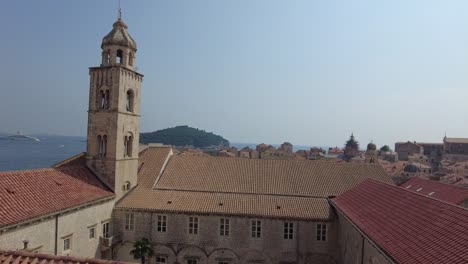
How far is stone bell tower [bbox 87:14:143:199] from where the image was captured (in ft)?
94.9

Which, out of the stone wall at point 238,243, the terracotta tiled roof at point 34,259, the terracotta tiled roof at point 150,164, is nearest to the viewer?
the terracotta tiled roof at point 34,259

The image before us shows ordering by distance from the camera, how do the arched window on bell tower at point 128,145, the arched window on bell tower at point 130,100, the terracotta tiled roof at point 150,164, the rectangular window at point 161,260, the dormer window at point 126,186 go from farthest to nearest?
1. the terracotta tiled roof at point 150,164
2. the arched window on bell tower at point 130,100
3. the arched window on bell tower at point 128,145
4. the dormer window at point 126,186
5. the rectangular window at point 161,260

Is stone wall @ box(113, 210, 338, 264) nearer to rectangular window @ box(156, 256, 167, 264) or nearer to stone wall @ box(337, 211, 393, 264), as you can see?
rectangular window @ box(156, 256, 167, 264)

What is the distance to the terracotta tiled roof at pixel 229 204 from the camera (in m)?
27.9

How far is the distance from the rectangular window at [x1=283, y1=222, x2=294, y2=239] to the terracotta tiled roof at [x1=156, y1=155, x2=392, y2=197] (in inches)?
136

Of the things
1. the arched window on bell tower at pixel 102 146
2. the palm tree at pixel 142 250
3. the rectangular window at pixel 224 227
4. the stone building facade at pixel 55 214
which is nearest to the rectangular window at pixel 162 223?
the palm tree at pixel 142 250

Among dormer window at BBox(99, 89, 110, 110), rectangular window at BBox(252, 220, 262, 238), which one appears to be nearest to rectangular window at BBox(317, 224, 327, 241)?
rectangular window at BBox(252, 220, 262, 238)

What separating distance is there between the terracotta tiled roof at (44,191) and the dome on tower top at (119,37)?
410 inches

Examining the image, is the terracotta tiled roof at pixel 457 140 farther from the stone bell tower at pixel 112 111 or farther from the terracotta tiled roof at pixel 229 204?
the stone bell tower at pixel 112 111

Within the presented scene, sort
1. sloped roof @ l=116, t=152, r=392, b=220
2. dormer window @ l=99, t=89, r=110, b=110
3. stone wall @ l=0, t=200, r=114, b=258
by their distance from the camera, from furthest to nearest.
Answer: dormer window @ l=99, t=89, r=110, b=110 < sloped roof @ l=116, t=152, r=392, b=220 < stone wall @ l=0, t=200, r=114, b=258

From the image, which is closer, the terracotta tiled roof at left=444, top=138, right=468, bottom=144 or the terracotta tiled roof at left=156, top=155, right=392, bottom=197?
the terracotta tiled roof at left=156, top=155, right=392, bottom=197

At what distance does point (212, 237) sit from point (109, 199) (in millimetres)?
8485

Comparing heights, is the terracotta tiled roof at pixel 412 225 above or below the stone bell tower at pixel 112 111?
below

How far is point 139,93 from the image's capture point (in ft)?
105
